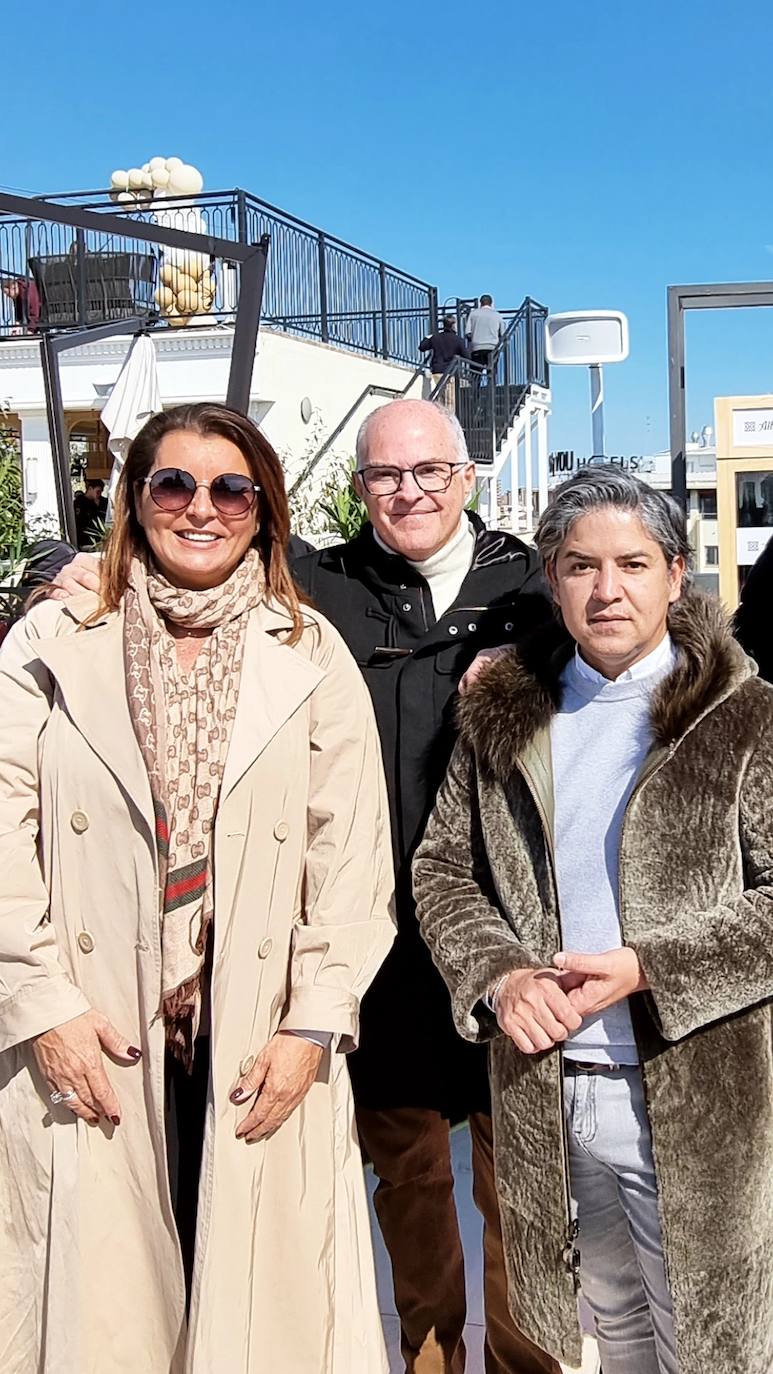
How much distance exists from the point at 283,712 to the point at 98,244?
1593 cm

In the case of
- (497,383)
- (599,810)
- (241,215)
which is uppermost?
(241,215)

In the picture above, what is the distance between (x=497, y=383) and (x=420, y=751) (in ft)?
55.5

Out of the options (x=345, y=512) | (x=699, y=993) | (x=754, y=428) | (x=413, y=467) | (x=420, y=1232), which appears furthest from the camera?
(x=345, y=512)

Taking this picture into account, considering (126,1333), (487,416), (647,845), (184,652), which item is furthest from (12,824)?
(487,416)

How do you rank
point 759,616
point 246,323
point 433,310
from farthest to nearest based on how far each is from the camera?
point 433,310 < point 246,323 < point 759,616

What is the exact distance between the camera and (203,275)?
619 inches

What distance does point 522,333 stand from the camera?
2006 centimetres

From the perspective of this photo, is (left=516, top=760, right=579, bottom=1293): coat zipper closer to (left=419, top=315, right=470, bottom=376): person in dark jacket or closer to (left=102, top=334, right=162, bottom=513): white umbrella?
(left=102, top=334, right=162, bottom=513): white umbrella

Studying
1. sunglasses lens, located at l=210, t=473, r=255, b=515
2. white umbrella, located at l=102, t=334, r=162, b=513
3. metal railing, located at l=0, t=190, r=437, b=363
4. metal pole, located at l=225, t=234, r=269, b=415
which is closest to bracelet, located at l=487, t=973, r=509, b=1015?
sunglasses lens, located at l=210, t=473, r=255, b=515

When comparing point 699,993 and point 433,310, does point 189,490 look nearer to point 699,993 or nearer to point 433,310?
point 699,993

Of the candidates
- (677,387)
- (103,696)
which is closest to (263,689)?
(103,696)

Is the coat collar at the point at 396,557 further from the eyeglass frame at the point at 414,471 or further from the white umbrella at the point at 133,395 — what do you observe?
the white umbrella at the point at 133,395

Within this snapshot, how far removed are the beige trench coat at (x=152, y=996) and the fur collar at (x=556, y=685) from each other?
253 mm

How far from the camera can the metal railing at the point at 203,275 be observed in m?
15.2
